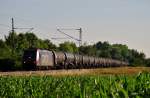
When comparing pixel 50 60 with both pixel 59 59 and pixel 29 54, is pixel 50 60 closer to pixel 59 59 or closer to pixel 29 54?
pixel 59 59

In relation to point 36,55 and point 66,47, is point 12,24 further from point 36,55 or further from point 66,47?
point 66,47

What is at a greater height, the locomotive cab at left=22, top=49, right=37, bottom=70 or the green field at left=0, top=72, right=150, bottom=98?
the locomotive cab at left=22, top=49, right=37, bottom=70

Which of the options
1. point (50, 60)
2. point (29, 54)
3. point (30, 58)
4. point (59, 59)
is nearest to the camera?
point (30, 58)

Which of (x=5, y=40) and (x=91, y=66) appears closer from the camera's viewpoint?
(x=91, y=66)

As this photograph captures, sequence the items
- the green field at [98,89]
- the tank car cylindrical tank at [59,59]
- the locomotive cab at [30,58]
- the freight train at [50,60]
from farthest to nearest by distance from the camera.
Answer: the tank car cylindrical tank at [59,59] → the freight train at [50,60] → the locomotive cab at [30,58] → the green field at [98,89]

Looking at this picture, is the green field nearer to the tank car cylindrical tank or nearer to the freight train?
the freight train

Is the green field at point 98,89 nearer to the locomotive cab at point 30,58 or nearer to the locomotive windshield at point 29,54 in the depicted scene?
the locomotive cab at point 30,58

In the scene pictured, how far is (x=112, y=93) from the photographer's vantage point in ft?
23.2

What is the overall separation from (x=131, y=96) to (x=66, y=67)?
6926 centimetres

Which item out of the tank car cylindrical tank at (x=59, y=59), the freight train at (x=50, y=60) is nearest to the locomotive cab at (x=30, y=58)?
the freight train at (x=50, y=60)

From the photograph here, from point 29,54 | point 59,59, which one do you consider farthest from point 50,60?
point 29,54

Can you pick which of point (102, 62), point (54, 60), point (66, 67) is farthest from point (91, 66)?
→ point (54, 60)

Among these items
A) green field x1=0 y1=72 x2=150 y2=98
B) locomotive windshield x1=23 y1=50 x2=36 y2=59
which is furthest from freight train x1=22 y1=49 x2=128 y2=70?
green field x1=0 y1=72 x2=150 y2=98

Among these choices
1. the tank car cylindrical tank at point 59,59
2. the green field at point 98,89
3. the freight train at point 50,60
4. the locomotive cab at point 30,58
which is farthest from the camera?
the tank car cylindrical tank at point 59,59
